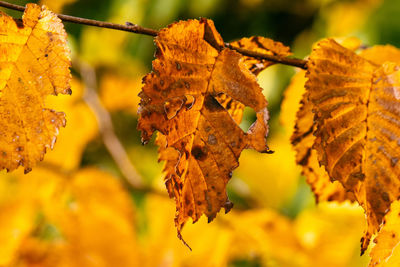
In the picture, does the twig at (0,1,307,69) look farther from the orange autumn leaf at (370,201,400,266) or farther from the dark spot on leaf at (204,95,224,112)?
the orange autumn leaf at (370,201,400,266)

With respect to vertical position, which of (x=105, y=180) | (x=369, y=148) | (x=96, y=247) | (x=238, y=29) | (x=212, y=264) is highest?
(x=369, y=148)

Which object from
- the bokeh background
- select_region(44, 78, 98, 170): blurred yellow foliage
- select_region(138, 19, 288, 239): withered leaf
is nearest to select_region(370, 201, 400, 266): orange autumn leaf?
select_region(138, 19, 288, 239): withered leaf

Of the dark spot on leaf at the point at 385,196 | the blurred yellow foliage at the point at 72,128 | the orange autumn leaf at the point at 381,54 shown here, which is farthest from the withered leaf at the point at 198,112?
the blurred yellow foliage at the point at 72,128

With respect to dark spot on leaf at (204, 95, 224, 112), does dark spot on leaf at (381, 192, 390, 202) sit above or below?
below

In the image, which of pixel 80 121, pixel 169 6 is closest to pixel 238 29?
pixel 169 6

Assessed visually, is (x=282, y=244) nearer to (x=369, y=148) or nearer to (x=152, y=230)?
(x=152, y=230)
